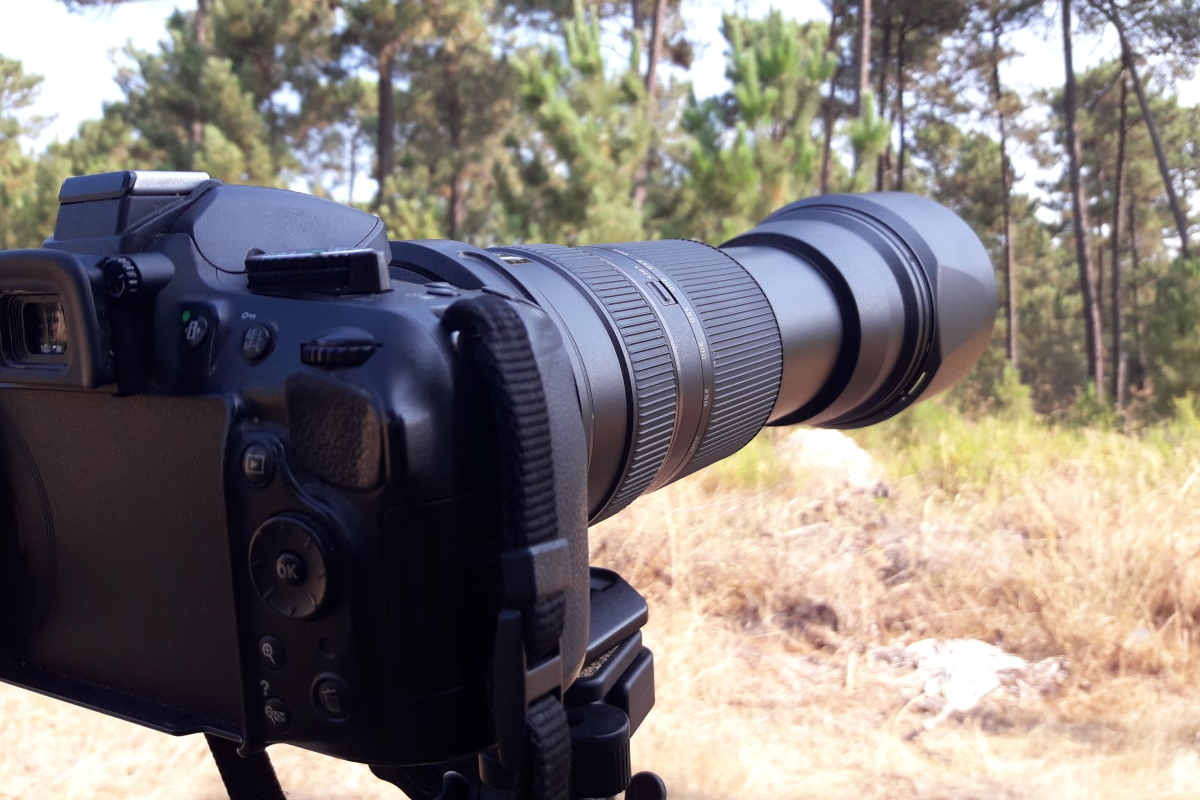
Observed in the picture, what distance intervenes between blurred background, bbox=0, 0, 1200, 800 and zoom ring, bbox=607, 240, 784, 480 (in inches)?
36.5

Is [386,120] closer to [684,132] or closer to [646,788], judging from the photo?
[684,132]

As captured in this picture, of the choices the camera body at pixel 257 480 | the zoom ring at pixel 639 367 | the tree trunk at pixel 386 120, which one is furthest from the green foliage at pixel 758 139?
the tree trunk at pixel 386 120

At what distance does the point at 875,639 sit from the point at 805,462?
1513mm

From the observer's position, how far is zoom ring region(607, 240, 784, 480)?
4.24 ft

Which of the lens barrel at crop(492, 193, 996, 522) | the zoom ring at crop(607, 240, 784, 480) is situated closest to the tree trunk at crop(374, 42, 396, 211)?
the lens barrel at crop(492, 193, 996, 522)

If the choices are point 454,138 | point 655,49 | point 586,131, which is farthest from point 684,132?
point 454,138

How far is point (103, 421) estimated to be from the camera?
0.78 metres

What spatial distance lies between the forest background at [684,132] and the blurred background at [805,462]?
4 centimetres

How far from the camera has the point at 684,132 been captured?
6.98 metres

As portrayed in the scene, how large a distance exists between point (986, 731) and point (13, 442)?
6.70 feet

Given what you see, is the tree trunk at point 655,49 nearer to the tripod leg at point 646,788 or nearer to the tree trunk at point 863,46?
the tree trunk at point 863,46

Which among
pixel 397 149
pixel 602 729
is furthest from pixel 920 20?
pixel 602 729

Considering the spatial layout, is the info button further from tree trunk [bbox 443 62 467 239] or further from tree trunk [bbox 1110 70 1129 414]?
tree trunk [bbox 1110 70 1129 414]

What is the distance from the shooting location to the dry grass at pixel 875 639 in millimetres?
1969
